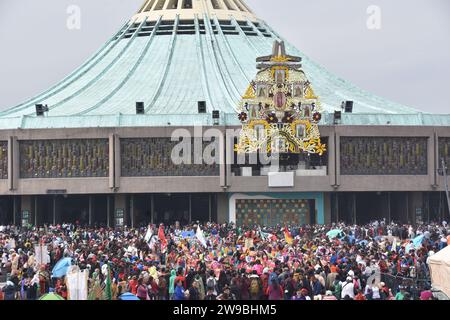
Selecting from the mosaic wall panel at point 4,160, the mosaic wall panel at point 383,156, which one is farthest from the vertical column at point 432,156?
the mosaic wall panel at point 4,160

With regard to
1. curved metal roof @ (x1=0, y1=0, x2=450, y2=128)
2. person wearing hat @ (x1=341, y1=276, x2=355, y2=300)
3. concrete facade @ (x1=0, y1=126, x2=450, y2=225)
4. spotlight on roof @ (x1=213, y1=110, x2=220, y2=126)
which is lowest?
person wearing hat @ (x1=341, y1=276, x2=355, y2=300)

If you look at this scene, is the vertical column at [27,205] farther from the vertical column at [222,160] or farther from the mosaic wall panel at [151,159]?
the vertical column at [222,160]

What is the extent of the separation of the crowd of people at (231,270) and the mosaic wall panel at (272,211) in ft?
80.1

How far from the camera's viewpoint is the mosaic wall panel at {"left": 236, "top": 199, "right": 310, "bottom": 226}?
63.4m

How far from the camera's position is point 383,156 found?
210ft

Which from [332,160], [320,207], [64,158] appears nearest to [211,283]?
[332,160]

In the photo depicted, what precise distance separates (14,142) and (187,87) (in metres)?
10.7

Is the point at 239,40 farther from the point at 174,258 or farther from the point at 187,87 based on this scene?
the point at 174,258

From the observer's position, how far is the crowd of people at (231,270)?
2322cm

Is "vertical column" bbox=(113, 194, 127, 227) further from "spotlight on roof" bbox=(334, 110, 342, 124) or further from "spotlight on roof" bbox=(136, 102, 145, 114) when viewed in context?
"spotlight on roof" bbox=(334, 110, 342, 124)

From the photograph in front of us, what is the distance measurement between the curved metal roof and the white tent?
41084 mm

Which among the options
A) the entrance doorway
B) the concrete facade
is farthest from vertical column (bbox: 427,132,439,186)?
the entrance doorway

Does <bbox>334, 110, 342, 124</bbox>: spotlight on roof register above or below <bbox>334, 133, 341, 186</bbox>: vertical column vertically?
above
